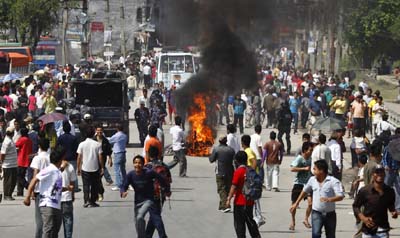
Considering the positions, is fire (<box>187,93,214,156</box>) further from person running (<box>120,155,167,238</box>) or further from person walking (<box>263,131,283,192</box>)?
person running (<box>120,155,167,238</box>)

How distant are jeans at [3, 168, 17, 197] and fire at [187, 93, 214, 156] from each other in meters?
8.48

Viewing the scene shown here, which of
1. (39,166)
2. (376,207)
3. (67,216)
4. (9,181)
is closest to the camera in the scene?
(376,207)

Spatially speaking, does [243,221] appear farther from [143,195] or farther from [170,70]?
[170,70]

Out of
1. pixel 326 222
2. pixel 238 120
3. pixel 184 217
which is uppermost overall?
pixel 326 222

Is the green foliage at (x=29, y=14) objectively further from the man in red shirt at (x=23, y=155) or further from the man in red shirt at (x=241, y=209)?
the man in red shirt at (x=241, y=209)

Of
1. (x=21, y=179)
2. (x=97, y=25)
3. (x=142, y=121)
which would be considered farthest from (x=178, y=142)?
(x=97, y=25)

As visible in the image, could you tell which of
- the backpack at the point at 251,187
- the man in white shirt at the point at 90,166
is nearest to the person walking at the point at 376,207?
the backpack at the point at 251,187

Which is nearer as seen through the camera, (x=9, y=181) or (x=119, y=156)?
(x=9, y=181)

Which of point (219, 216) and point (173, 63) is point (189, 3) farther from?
point (173, 63)

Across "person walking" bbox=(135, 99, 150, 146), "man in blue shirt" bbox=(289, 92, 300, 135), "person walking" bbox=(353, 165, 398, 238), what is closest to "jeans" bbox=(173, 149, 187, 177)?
"person walking" bbox=(135, 99, 150, 146)

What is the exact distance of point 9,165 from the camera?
21.2 metres

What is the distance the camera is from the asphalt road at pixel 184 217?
1769 cm

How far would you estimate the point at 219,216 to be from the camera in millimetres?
19516

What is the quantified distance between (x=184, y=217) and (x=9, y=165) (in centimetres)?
384
